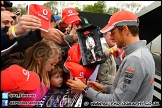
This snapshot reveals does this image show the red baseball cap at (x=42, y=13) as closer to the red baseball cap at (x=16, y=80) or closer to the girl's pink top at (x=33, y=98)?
the red baseball cap at (x=16, y=80)

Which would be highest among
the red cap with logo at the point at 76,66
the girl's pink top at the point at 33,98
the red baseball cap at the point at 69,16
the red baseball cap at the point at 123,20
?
the red baseball cap at the point at 69,16

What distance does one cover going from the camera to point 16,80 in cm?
114

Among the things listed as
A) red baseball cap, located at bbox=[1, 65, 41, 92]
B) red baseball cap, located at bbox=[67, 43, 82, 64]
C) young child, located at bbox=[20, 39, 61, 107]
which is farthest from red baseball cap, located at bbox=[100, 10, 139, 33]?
red baseball cap, located at bbox=[1, 65, 41, 92]

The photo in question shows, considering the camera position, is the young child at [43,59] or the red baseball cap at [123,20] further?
the young child at [43,59]

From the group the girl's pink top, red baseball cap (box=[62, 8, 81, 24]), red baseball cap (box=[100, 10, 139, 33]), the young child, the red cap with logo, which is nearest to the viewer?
the girl's pink top

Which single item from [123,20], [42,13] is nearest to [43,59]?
[42,13]

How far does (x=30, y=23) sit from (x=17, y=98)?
1.49 ft

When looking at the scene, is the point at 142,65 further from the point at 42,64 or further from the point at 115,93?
the point at 42,64

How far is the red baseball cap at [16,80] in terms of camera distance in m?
1.11

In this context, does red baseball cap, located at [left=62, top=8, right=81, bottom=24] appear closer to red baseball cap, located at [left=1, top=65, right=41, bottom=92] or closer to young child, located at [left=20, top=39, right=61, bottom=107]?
young child, located at [left=20, top=39, right=61, bottom=107]

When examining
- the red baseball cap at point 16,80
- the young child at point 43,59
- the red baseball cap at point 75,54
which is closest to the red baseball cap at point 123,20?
the red baseball cap at point 75,54

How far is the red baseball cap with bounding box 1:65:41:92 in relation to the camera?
111 cm

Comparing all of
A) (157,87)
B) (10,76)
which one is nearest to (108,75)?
(10,76)

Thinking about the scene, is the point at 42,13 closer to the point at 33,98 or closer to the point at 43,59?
the point at 43,59
